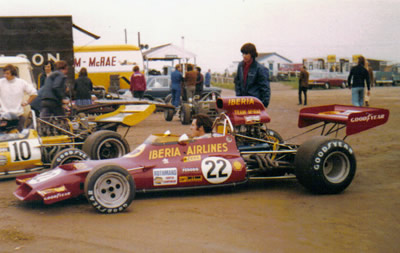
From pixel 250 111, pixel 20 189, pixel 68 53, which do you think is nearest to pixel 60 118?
pixel 20 189

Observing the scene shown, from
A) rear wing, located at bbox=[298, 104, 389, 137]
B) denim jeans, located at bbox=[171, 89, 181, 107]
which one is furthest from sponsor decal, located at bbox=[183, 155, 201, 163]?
denim jeans, located at bbox=[171, 89, 181, 107]

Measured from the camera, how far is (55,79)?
8.77 meters

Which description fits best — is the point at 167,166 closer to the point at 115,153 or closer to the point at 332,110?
the point at 115,153

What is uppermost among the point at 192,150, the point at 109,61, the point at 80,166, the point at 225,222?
the point at 109,61

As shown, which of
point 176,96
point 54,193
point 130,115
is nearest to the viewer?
Result: point 54,193

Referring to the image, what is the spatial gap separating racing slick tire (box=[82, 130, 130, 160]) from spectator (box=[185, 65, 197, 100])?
9.77 m

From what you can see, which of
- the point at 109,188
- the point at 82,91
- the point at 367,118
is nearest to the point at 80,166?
the point at 109,188

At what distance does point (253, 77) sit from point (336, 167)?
6.04ft

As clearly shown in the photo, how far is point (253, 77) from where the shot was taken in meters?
7.69

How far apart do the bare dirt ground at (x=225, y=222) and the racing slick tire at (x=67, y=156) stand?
2.46ft

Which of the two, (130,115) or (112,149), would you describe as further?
(130,115)

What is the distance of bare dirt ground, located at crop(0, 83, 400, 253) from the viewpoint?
4.58m

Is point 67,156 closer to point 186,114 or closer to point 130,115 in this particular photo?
point 130,115

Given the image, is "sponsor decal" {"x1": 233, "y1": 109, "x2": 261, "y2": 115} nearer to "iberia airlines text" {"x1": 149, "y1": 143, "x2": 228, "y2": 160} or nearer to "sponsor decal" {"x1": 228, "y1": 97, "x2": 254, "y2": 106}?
"sponsor decal" {"x1": 228, "y1": 97, "x2": 254, "y2": 106}
